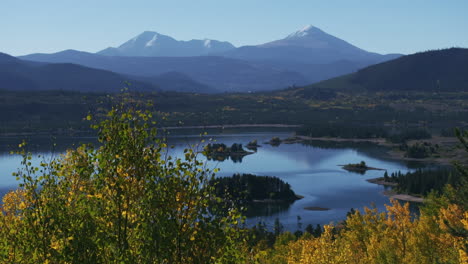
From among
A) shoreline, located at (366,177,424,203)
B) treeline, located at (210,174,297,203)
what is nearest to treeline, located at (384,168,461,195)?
shoreline, located at (366,177,424,203)

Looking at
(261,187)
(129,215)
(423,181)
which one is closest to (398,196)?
(423,181)

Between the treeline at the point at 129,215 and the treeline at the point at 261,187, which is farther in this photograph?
the treeline at the point at 261,187

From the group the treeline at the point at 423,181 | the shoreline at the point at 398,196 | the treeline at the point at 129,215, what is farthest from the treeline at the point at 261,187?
the treeline at the point at 129,215

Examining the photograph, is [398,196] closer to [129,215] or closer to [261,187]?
[261,187]

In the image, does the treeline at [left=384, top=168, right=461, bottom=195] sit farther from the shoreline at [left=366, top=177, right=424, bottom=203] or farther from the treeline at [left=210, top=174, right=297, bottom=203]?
the treeline at [left=210, top=174, right=297, bottom=203]

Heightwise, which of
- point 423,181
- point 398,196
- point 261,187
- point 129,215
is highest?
point 129,215

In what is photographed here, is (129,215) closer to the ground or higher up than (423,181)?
higher up

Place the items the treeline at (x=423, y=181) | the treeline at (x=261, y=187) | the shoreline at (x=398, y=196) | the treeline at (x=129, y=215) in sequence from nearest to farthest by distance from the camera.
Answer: the treeline at (x=129, y=215)
the shoreline at (x=398, y=196)
the treeline at (x=423, y=181)
the treeline at (x=261, y=187)

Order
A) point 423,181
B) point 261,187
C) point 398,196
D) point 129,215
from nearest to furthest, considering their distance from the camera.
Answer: point 129,215, point 398,196, point 423,181, point 261,187

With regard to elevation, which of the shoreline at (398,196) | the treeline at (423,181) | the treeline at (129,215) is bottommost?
the shoreline at (398,196)

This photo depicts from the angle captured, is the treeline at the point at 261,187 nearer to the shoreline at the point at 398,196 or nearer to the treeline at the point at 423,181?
the shoreline at the point at 398,196

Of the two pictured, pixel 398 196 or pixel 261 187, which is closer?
pixel 398 196

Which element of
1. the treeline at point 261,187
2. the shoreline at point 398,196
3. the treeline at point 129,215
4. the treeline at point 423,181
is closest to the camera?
the treeline at point 129,215

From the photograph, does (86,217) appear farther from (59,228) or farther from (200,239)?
(200,239)
